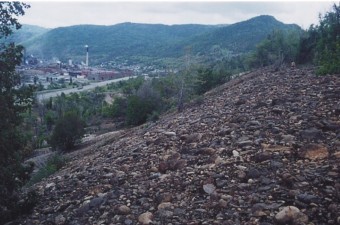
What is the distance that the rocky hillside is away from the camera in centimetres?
598

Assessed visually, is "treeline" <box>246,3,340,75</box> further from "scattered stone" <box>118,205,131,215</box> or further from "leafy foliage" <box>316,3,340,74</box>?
"scattered stone" <box>118,205,131,215</box>

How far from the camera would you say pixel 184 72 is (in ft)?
71.2

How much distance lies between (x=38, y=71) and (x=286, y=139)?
129133 mm

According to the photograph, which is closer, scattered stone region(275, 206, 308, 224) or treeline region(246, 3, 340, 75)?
scattered stone region(275, 206, 308, 224)

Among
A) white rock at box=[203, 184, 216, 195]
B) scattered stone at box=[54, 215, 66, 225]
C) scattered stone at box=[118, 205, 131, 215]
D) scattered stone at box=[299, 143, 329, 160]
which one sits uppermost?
scattered stone at box=[299, 143, 329, 160]

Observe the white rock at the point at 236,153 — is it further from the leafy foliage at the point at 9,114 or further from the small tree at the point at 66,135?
the small tree at the point at 66,135

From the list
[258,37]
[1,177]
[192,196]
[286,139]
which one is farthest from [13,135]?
[258,37]

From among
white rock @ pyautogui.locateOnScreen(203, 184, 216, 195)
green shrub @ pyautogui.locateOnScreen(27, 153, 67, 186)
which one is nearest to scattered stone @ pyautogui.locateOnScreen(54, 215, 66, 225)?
white rock @ pyautogui.locateOnScreen(203, 184, 216, 195)

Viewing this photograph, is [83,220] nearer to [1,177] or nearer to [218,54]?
[1,177]

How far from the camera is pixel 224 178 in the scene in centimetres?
717

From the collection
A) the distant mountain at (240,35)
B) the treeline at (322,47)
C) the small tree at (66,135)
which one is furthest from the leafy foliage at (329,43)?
the distant mountain at (240,35)

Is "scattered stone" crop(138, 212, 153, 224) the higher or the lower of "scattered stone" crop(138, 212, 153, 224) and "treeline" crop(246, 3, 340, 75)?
the lower

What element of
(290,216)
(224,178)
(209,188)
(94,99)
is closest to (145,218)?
(209,188)

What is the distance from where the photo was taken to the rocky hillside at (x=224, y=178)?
5.98 m
